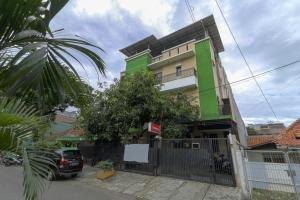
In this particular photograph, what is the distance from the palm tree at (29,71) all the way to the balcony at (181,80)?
516 inches

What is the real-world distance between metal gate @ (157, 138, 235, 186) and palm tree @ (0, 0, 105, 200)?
26.1 feet

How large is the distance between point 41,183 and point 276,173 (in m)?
8.53

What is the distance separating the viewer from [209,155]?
360 inches

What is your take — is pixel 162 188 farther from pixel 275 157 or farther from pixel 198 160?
pixel 275 157

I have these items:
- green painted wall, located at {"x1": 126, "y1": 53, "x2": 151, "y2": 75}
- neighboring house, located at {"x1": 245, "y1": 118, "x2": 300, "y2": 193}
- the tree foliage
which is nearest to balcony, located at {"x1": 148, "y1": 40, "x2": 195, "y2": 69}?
green painted wall, located at {"x1": 126, "y1": 53, "x2": 151, "y2": 75}

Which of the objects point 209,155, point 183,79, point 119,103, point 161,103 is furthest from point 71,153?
point 183,79

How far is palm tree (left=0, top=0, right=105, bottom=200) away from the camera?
1.48 metres

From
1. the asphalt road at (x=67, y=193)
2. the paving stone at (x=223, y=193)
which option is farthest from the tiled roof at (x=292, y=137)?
the asphalt road at (x=67, y=193)

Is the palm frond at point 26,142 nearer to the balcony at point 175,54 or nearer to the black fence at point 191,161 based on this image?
the black fence at point 191,161

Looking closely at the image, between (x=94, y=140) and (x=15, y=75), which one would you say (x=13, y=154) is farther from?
(x=94, y=140)

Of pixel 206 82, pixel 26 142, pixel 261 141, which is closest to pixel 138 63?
pixel 206 82

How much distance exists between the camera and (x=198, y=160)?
938 centimetres

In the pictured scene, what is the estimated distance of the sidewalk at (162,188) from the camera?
7574 millimetres

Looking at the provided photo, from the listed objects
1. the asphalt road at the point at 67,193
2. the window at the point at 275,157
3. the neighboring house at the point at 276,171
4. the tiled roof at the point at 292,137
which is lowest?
the asphalt road at the point at 67,193
